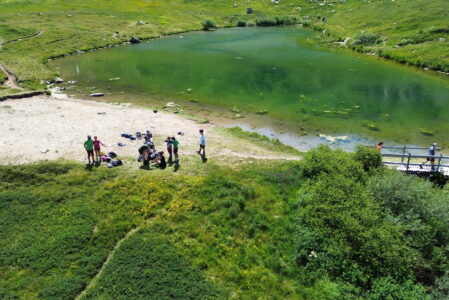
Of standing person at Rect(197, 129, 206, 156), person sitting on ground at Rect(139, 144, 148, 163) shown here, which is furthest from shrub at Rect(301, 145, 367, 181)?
person sitting on ground at Rect(139, 144, 148, 163)

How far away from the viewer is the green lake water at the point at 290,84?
4809 cm

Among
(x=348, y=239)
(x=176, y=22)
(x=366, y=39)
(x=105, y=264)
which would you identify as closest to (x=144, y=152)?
(x=105, y=264)

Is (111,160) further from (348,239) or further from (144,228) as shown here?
(348,239)

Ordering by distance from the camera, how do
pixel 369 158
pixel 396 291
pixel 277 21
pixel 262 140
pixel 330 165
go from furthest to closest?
1. pixel 277 21
2. pixel 262 140
3. pixel 369 158
4. pixel 330 165
5. pixel 396 291

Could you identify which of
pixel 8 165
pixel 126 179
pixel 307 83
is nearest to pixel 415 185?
pixel 126 179

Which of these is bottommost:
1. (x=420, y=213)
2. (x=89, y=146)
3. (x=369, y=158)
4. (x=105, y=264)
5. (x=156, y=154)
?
(x=105, y=264)

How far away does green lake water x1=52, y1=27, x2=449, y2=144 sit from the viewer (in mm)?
48094

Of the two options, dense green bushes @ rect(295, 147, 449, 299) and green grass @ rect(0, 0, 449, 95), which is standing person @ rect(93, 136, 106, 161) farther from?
green grass @ rect(0, 0, 449, 95)

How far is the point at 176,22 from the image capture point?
137 m

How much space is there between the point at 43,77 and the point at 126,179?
1791 inches

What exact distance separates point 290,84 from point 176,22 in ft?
288

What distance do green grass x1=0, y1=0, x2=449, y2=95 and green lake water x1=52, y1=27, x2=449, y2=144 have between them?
277 inches

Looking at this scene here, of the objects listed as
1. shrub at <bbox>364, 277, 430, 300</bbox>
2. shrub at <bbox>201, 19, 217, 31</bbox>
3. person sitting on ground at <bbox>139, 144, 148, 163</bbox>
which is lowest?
shrub at <bbox>364, 277, 430, 300</bbox>

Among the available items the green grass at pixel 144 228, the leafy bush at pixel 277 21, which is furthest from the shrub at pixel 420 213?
the leafy bush at pixel 277 21
